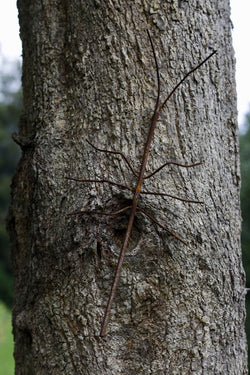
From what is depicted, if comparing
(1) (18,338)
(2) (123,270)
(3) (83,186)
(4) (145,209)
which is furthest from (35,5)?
(1) (18,338)

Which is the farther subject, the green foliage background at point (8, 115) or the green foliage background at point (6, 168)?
the green foliage background at point (8, 115)

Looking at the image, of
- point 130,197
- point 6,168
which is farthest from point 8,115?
point 130,197

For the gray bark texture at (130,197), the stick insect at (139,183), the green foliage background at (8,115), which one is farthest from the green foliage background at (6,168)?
the stick insect at (139,183)

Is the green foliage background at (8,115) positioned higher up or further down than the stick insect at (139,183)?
higher up

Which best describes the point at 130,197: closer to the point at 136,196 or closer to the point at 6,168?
the point at 136,196

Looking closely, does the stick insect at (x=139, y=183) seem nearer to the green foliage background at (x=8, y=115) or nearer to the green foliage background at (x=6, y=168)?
the green foliage background at (x=6, y=168)

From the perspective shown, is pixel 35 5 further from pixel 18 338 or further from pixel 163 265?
pixel 18 338

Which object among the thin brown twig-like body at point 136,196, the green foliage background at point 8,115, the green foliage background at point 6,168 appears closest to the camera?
the thin brown twig-like body at point 136,196

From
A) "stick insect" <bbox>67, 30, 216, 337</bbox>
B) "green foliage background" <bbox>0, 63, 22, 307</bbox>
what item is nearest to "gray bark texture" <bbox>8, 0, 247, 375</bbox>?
"stick insect" <bbox>67, 30, 216, 337</bbox>

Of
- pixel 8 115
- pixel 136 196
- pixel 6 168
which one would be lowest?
pixel 136 196
